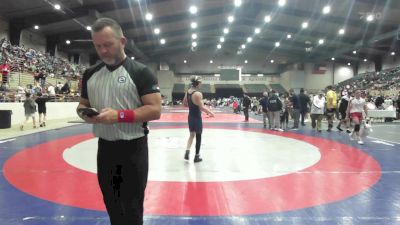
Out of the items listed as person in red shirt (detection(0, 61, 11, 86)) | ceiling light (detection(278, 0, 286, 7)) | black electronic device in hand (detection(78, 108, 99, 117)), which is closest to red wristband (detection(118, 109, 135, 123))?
black electronic device in hand (detection(78, 108, 99, 117))

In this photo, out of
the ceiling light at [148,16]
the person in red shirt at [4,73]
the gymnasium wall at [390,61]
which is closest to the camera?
the person in red shirt at [4,73]

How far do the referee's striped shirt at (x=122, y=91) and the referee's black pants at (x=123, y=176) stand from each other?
0.06 m

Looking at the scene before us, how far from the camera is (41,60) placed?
2331cm

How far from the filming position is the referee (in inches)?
73.8

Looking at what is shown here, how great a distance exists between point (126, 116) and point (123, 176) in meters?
0.37

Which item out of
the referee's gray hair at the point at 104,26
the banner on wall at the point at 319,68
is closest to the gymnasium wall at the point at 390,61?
the banner on wall at the point at 319,68

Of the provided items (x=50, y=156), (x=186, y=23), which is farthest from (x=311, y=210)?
(x=186, y=23)

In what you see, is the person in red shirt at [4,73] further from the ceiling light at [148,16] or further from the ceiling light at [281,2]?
the ceiling light at [281,2]

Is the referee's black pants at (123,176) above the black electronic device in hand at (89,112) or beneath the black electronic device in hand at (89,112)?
beneath

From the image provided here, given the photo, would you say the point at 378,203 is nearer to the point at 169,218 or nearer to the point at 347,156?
the point at 169,218

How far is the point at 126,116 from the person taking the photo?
1.77 meters

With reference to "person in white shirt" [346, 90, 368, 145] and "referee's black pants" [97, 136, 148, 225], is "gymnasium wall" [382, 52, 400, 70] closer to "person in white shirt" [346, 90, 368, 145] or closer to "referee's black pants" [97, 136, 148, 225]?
"person in white shirt" [346, 90, 368, 145]

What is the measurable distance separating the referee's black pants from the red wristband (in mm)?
175

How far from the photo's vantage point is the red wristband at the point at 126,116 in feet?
5.77
